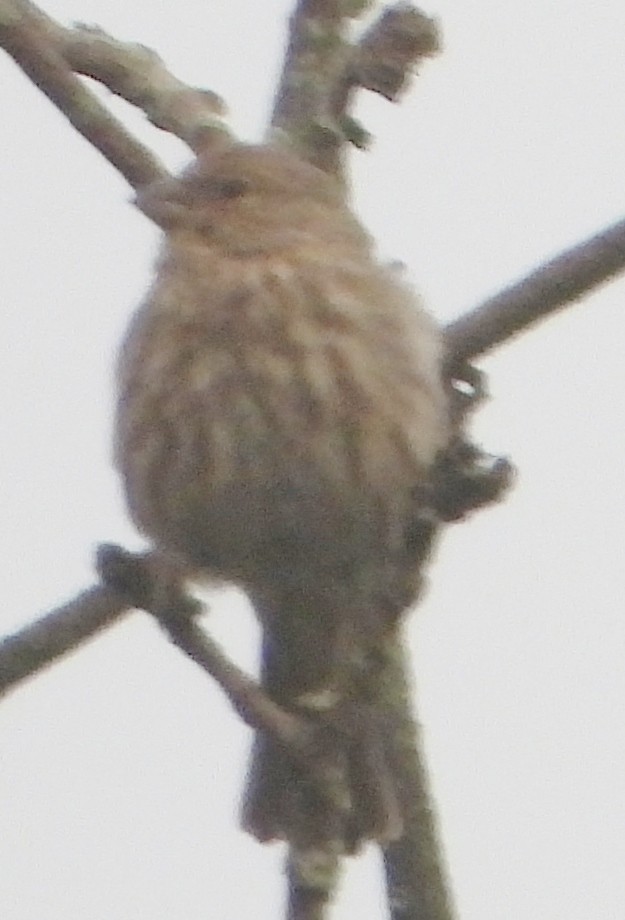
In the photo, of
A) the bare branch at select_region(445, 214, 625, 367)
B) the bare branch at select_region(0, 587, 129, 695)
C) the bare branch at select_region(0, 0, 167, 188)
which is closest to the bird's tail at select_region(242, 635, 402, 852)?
the bare branch at select_region(0, 587, 129, 695)

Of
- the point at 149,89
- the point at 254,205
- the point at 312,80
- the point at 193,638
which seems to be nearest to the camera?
the point at 193,638

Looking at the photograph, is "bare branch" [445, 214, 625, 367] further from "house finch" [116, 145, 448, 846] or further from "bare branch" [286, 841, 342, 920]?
"bare branch" [286, 841, 342, 920]

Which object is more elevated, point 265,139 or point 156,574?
point 265,139

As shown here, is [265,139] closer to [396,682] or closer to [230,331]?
[230,331]

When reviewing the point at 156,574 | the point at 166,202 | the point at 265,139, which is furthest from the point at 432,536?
the point at 265,139

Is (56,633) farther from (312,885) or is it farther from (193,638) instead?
(312,885)

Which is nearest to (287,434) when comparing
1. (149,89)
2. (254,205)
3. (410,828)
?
(254,205)

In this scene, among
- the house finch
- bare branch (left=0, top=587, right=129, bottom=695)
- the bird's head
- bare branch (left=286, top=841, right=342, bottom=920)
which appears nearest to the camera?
bare branch (left=286, top=841, right=342, bottom=920)
